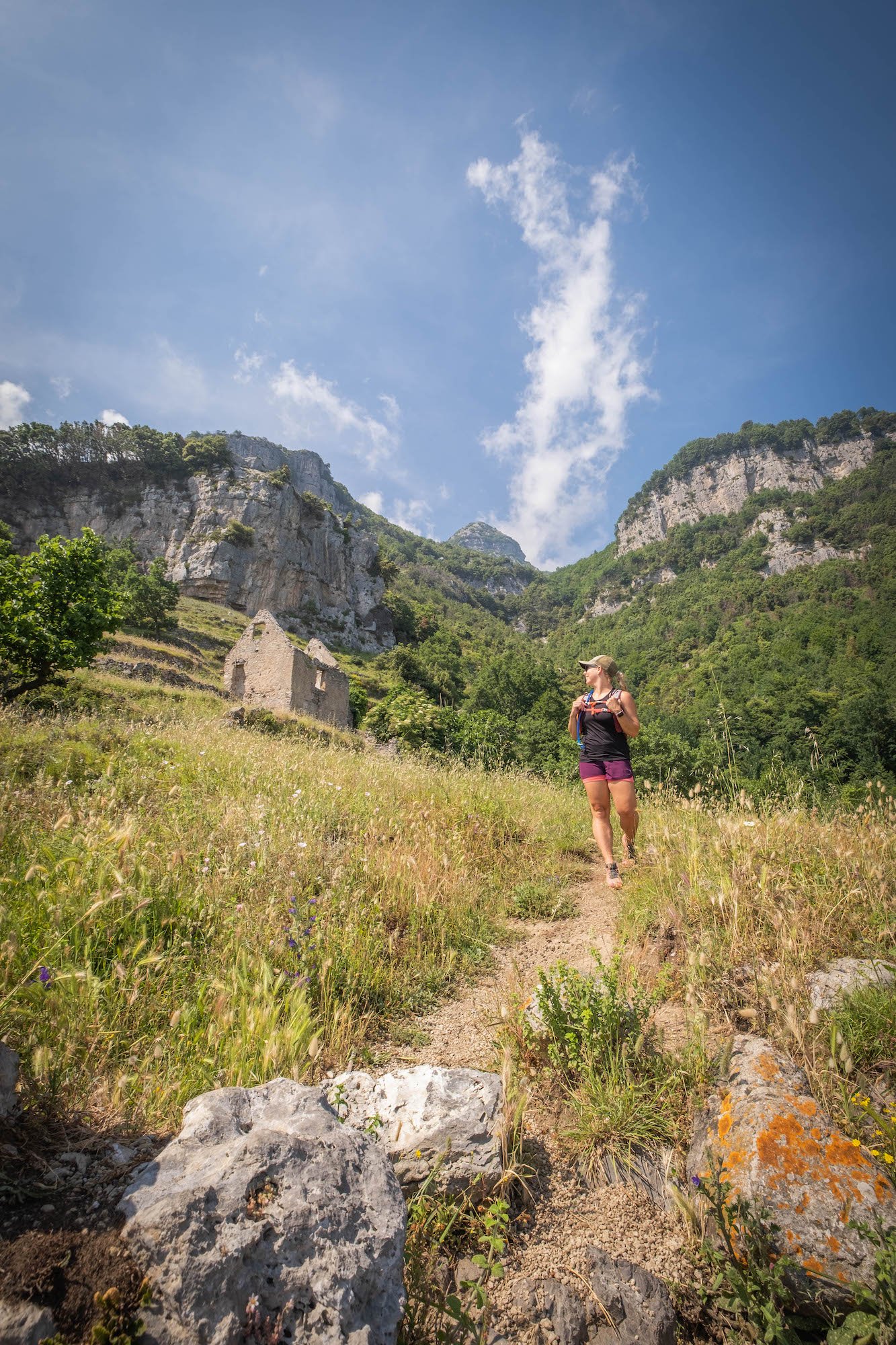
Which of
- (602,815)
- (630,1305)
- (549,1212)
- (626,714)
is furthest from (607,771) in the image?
(630,1305)

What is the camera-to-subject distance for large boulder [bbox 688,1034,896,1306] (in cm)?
153

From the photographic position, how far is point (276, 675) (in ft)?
85.9

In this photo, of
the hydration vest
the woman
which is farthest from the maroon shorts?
the hydration vest

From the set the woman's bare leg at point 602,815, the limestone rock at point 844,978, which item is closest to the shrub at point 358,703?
the woman's bare leg at point 602,815

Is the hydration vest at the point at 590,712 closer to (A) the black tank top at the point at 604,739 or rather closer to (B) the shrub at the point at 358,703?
(A) the black tank top at the point at 604,739

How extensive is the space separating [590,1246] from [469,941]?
6.54 feet

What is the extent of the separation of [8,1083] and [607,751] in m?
4.92

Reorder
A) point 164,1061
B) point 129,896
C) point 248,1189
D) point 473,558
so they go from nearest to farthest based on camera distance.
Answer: point 248,1189 → point 164,1061 → point 129,896 → point 473,558

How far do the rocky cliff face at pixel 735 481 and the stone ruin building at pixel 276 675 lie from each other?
149m

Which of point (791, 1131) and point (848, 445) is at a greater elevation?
point (848, 445)

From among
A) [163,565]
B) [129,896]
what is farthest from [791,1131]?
[163,565]

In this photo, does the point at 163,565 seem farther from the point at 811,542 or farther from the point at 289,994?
the point at 811,542

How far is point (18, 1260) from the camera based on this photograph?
40.2 inches

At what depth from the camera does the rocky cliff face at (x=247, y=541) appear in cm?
6594
